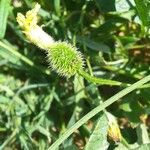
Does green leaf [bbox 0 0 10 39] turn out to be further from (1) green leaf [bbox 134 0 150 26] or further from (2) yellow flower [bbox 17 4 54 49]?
(1) green leaf [bbox 134 0 150 26]

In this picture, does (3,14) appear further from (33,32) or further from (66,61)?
(66,61)

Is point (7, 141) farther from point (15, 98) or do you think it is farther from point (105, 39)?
point (105, 39)

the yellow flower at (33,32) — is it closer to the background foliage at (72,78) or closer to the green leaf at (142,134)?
the background foliage at (72,78)

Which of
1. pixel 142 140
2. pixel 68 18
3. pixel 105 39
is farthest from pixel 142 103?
pixel 68 18

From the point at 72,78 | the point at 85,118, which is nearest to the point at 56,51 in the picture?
the point at 85,118

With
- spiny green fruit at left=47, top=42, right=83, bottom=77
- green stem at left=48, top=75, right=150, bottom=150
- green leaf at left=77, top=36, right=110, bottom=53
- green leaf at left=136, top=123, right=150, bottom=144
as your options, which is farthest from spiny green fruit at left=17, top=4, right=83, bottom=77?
green leaf at left=136, top=123, right=150, bottom=144

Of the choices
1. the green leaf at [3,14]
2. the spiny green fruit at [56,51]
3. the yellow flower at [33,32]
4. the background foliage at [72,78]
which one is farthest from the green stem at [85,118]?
the green leaf at [3,14]
